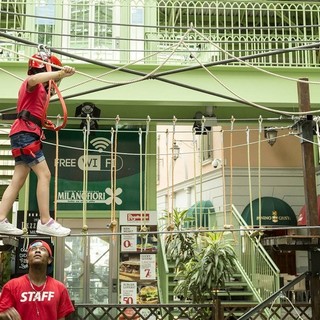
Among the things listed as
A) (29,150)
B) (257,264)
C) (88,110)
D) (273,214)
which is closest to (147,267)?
(257,264)

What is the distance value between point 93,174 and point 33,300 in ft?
18.3

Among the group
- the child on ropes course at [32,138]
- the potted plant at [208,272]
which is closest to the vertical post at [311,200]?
the child on ropes course at [32,138]

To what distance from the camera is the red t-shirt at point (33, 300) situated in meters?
4.02

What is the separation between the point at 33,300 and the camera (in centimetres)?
404

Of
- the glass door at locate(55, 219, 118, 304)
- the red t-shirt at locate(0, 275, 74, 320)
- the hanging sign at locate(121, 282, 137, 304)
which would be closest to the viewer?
the red t-shirt at locate(0, 275, 74, 320)

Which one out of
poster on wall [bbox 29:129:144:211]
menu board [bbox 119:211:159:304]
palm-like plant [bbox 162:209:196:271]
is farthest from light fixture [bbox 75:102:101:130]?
palm-like plant [bbox 162:209:196:271]

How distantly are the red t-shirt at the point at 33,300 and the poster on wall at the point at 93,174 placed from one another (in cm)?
528

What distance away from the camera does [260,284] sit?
9.33 metres

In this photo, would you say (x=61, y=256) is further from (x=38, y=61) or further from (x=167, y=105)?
(x=38, y=61)

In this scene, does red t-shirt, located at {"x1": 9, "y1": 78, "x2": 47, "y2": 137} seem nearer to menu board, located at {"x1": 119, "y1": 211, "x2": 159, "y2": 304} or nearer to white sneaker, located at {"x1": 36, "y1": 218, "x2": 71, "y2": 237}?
white sneaker, located at {"x1": 36, "y1": 218, "x2": 71, "y2": 237}

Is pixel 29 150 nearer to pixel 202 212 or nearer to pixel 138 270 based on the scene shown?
pixel 138 270

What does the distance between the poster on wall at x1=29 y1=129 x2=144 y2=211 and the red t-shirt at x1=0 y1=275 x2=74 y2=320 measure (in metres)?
5.28

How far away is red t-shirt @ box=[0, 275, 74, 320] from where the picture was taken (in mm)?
4020

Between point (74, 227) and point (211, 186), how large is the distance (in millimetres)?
4738
